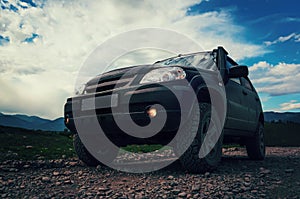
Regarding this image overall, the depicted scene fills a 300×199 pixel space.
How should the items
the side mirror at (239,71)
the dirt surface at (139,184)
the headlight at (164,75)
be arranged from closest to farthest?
the dirt surface at (139,184) < the headlight at (164,75) < the side mirror at (239,71)

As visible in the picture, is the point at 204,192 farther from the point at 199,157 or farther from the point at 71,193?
the point at 71,193

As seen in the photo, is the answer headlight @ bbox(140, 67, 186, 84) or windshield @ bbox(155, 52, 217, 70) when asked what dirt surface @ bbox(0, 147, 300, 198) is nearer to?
headlight @ bbox(140, 67, 186, 84)

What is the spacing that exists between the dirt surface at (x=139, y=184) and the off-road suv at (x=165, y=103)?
36 cm

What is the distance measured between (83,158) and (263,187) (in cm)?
Answer: 258

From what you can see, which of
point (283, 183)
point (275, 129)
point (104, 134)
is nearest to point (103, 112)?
point (104, 134)

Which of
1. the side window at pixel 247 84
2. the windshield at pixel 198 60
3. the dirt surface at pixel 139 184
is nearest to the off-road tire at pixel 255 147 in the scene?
the side window at pixel 247 84

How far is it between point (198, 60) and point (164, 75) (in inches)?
53.0

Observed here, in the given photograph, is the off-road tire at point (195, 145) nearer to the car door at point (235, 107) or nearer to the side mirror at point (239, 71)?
the car door at point (235, 107)

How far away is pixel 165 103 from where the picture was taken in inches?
129

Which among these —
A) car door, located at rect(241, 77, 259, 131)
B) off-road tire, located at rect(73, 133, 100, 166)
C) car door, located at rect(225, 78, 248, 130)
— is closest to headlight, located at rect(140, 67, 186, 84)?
car door, located at rect(225, 78, 248, 130)

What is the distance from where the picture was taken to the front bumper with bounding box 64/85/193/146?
330cm

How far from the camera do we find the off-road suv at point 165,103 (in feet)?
10.9

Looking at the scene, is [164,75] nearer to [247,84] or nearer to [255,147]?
[247,84]

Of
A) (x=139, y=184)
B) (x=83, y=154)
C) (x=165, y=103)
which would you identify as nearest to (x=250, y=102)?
(x=165, y=103)
